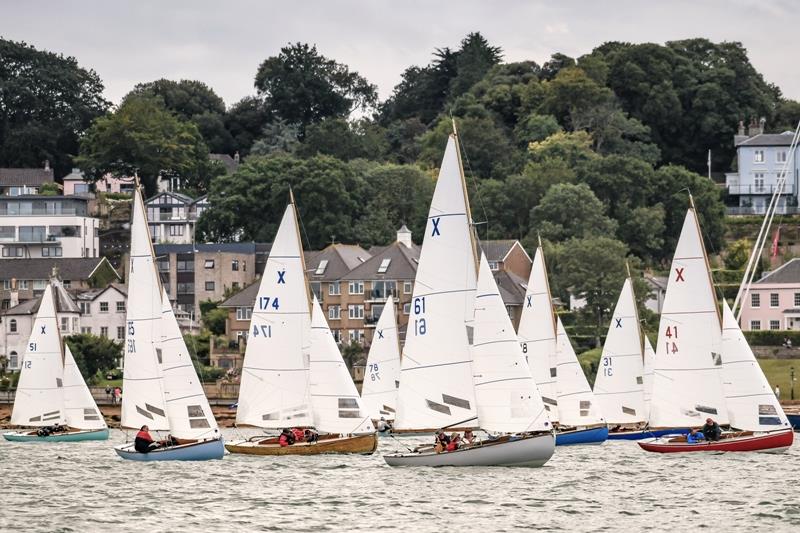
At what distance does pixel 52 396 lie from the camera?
81.5 metres

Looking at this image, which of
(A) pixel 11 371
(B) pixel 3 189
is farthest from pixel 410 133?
(A) pixel 11 371

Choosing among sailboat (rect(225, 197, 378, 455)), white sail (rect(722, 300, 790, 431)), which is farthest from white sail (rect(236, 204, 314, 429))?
white sail (rect(722, 300, 790, 431))

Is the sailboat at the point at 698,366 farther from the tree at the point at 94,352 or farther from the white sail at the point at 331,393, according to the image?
the tree at the point at 94,352

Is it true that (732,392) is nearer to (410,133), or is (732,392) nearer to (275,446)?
(275,446)

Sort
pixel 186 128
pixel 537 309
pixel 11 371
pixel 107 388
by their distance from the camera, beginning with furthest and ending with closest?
1. pixel 186 128
2. pixel 11 371
3. pixel 107 388
4. pixel 537 309

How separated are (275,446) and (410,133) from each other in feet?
394

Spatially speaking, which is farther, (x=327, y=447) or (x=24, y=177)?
(x=24, y=177)

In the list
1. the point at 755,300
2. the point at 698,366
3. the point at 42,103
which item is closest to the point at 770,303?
the point at 755,300

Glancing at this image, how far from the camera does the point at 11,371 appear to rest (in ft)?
393

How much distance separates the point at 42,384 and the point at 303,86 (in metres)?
101

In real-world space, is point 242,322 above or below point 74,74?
below

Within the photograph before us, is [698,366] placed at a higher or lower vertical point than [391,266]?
lower

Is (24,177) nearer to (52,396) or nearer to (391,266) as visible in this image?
(391,266)

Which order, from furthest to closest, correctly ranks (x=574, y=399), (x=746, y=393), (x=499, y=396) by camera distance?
(x=574, y=399) < (x=746, y=393) < (x=499, y=396)
